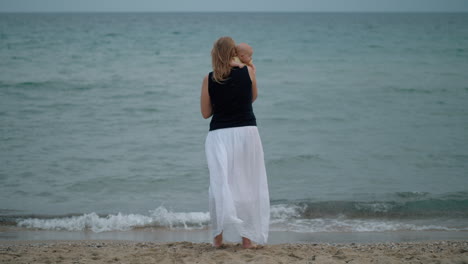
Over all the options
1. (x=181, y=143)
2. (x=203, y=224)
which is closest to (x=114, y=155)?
(x=181, y=143)

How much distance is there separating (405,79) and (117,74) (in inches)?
452

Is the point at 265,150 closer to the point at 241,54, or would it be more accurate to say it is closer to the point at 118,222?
the point at 118,222

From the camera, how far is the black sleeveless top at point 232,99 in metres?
4.41

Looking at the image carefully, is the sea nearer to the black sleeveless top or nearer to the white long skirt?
the white long skirt

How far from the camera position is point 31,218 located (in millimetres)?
7066

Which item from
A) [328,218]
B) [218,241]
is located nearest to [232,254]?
[218,241]

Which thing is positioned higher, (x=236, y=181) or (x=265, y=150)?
(x=265, y=150)

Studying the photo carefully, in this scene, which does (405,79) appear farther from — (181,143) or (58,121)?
(58,121)

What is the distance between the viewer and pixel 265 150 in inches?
417

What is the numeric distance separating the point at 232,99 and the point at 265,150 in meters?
6.23

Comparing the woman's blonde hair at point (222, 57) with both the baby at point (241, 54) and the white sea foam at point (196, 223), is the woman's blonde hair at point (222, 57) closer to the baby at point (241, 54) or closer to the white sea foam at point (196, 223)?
the baby at point (241, 54)

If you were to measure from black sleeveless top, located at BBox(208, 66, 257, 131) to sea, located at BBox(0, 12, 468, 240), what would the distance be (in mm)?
2678

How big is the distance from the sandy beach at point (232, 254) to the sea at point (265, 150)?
1.33 metres

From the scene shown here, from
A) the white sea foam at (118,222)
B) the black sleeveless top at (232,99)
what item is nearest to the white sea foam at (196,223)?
the white sea foam at (118,222)
